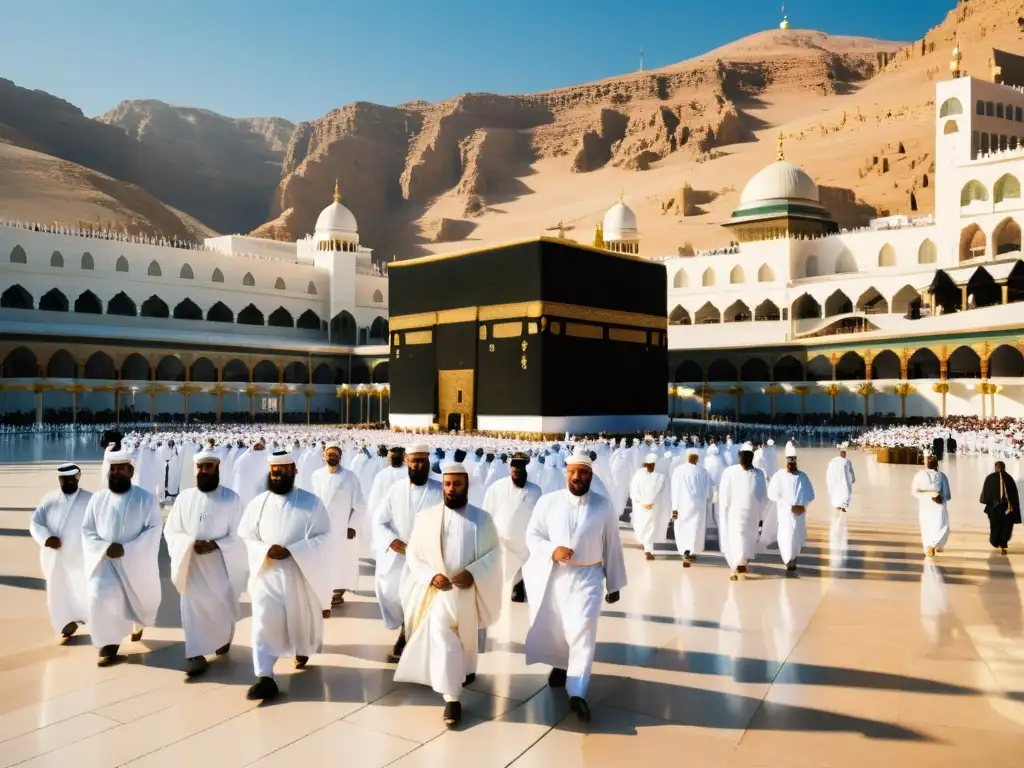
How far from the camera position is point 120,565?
409 cm

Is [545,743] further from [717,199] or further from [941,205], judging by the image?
[717,199]

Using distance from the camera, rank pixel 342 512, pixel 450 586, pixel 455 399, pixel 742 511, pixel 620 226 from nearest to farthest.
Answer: pixel 450 586, pixel 342 512, pixel 742 511, pixel 455 399, pixel 620 226

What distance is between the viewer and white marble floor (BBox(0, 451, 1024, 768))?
304 cm

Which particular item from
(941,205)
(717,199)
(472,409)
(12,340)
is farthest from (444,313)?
(717,199)

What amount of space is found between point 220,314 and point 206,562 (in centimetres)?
3098

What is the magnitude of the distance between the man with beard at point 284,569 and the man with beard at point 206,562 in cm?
21

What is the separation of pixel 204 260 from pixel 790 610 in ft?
102

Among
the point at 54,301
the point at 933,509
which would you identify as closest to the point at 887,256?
the point at 933,509

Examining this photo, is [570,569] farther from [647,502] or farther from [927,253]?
[927,253]

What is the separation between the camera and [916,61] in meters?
71.0

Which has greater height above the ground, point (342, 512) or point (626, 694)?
point (342, 512)

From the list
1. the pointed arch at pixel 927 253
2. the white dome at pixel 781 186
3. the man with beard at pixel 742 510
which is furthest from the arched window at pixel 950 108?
the man with beard at pixel 742 510

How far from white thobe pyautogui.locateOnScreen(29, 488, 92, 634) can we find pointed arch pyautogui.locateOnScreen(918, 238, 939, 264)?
1172 inches

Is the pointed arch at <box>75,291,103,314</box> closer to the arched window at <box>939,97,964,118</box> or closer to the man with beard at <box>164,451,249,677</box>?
the man with beard at <box>164,451,249,677</box>
